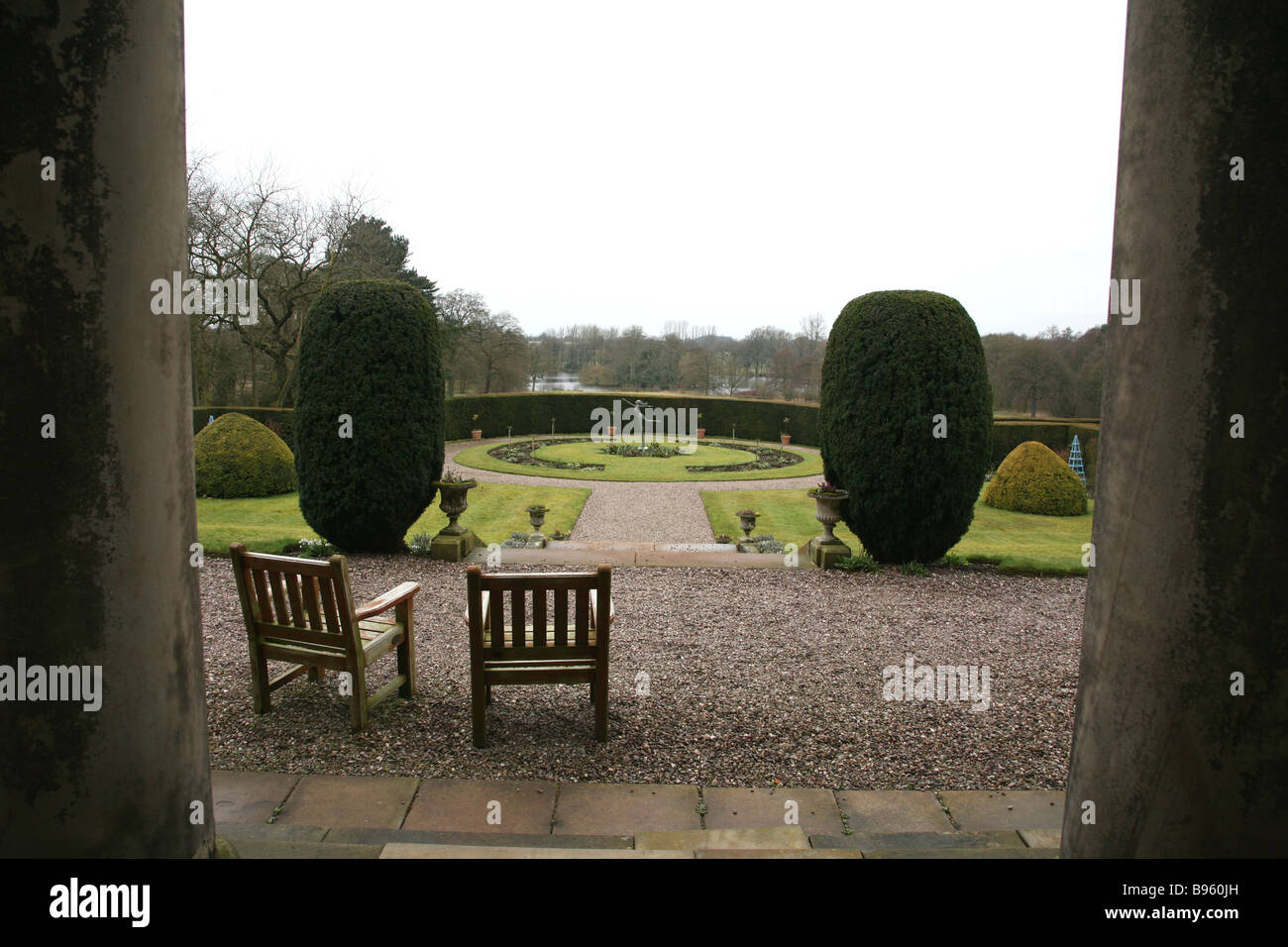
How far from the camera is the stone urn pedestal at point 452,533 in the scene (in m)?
8.87

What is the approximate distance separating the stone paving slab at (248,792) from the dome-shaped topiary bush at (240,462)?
12144 mm

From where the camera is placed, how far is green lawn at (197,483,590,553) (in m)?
9.97

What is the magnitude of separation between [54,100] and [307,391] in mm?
7283

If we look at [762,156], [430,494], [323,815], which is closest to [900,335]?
[762,156]

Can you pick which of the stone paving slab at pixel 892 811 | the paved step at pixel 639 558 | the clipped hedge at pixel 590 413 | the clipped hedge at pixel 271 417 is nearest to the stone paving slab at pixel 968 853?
the stone paving slab at pixel 892 811

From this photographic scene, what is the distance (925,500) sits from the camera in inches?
322

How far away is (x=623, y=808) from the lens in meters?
3.24

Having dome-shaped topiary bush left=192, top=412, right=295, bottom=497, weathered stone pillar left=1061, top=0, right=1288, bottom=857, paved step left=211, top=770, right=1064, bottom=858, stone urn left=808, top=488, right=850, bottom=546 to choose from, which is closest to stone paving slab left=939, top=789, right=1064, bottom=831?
paved step left=211, top=770, right=1064, bottom=858

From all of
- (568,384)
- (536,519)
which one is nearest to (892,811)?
(536,519)

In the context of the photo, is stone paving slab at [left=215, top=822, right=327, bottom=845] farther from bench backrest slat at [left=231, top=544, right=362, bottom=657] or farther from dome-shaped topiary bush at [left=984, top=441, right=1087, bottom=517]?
dome-shaped topiary bush at [left=984, top=441, right=1087, bottom=517]

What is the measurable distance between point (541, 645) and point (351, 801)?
1.13 meters

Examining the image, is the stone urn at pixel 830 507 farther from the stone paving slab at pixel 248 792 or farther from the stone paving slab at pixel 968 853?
the stone paving slab at pixel 248 792

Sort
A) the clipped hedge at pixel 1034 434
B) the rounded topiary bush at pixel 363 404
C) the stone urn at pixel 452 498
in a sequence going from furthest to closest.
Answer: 1. the clipped hedge at pixel 1034 434
2. the stone urn at pixel 452 498
3. the rounded topiary bush at pixel 363 404
